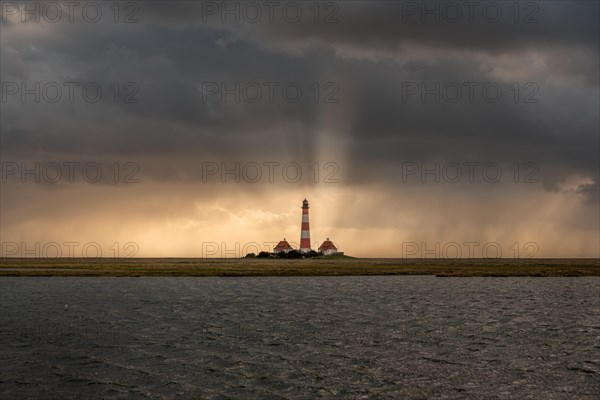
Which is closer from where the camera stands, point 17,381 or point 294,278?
point 17,381

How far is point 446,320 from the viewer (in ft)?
147

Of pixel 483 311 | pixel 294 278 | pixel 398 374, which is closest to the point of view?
pixel 398 374

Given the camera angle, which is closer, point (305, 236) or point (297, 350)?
point (297, 350)

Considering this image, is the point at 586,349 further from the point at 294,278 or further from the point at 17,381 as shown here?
the point at 294,278

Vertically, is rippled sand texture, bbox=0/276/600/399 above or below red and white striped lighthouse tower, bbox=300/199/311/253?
below

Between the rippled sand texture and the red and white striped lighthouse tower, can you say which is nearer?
the rippled sand texture

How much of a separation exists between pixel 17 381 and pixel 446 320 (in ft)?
102

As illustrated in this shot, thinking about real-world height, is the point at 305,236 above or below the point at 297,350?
above

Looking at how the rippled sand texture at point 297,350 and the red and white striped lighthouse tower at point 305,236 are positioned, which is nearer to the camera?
the rippled sand texture at point 297,350

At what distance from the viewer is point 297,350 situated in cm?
3030

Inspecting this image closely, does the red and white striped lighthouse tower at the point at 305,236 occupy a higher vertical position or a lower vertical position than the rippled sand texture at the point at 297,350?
higher

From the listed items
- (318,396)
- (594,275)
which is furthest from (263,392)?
(594,275)

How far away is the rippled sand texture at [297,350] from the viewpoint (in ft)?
73.5

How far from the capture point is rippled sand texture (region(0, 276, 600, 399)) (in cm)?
2239
